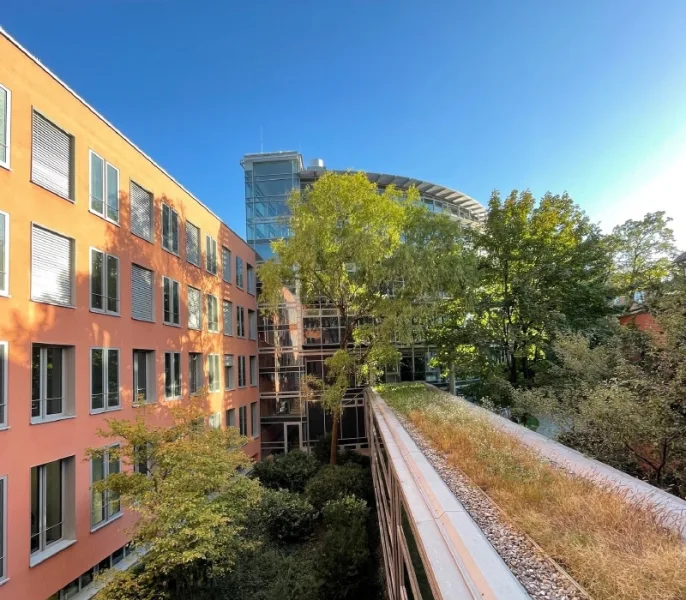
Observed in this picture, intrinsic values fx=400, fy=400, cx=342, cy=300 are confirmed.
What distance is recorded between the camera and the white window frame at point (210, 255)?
60.3 ft

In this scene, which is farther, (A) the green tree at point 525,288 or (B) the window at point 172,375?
(A) the green tree at point 525,288

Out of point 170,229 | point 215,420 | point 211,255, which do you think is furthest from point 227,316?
point 170,229

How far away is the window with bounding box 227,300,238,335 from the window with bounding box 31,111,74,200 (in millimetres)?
10280

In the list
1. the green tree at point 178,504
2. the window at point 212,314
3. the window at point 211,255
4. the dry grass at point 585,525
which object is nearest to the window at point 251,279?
the window at point 211,255

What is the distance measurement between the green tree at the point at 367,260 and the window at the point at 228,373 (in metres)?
4.80

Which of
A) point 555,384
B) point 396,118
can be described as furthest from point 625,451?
point 396,118

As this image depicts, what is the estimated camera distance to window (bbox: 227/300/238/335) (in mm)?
19962

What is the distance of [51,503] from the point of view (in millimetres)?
9188

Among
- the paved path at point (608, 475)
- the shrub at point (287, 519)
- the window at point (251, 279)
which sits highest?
the window at point (251, 279)

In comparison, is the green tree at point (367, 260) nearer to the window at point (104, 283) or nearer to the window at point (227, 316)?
the window at point (227, 316)

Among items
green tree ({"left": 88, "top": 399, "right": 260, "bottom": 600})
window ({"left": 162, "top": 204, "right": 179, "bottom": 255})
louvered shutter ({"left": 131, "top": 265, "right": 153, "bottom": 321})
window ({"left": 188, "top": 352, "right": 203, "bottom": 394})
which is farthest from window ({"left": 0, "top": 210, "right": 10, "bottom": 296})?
window ({"left": 188, "top": 352, "right": 203, "bottom": 394})

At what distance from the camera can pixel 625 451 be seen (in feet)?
22.8

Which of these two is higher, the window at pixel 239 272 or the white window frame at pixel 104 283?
the window at pixel 239 272

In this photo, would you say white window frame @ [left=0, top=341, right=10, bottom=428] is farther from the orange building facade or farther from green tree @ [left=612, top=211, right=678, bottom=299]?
green tree @ [left=612, top=211, right=678, bottom=299]
